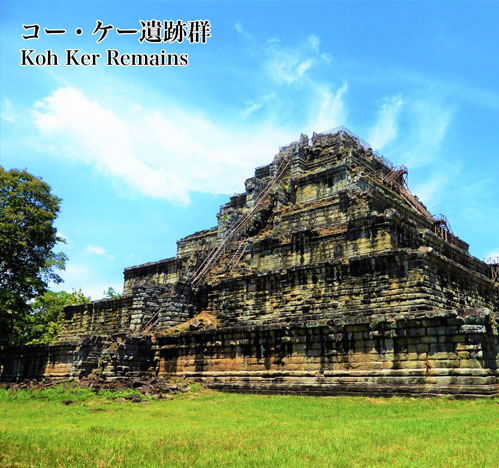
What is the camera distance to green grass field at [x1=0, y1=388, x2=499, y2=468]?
24.1ft

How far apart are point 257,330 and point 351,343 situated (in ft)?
14.6

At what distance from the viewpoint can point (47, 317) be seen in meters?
49.7

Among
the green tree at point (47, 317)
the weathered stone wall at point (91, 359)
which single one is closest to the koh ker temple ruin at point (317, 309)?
the weathered stone wall at point (91, 359)

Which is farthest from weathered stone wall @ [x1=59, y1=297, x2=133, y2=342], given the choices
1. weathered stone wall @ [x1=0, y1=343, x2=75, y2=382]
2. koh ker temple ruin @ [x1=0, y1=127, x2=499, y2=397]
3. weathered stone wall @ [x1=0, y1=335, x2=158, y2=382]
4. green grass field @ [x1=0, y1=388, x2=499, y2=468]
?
green grass field @ [x1=0, y1=388, x2=499, y2=468]

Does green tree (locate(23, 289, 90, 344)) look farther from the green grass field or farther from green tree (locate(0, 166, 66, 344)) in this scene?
the green grass field

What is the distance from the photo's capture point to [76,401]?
1773 cm

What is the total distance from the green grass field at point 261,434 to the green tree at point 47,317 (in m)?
32.9

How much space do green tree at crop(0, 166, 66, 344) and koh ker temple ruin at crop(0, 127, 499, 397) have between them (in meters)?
3.34

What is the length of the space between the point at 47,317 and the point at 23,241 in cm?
2343

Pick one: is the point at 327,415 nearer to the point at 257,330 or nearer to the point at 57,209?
the point at 257,330

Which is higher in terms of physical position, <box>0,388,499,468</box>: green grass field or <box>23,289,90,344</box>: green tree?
<box>23,289,90,344</box>: green tree

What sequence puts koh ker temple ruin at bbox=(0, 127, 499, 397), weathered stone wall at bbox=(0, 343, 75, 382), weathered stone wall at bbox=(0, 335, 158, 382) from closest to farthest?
koh ker temple ruin at bbox=(0, 127, 499, 397)
weathered stone wall at bbox=(0, 335, 158, 382)
weathered stone wall at bbox=(0, 343, 75, 382)

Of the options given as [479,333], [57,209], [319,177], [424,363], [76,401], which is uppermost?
[319,177]

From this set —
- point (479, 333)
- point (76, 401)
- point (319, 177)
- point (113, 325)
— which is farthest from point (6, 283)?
point (479, 333)
